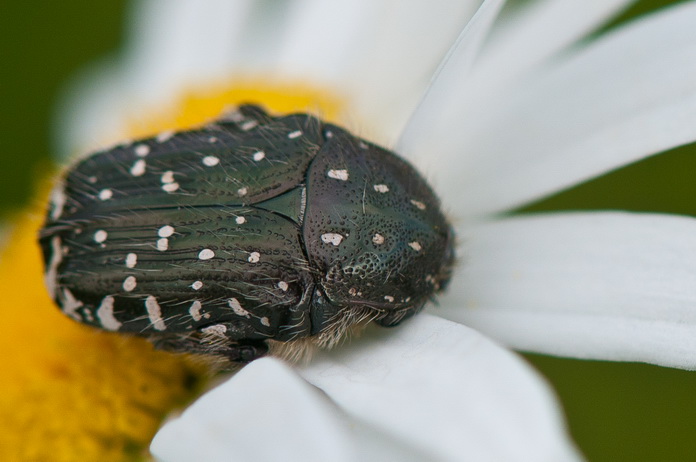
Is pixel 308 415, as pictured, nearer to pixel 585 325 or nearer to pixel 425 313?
pixel 425 313

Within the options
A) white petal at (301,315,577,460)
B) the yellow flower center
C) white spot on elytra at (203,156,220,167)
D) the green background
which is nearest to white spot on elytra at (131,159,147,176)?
white spot on elytra at (203,156,220,167)

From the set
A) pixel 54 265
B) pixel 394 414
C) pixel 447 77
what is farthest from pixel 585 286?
pixel 54 265

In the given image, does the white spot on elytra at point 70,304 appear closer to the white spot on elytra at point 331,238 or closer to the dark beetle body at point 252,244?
the dark beetle body at point 252,244

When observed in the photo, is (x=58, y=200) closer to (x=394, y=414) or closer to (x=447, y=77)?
(x=447, y=77)

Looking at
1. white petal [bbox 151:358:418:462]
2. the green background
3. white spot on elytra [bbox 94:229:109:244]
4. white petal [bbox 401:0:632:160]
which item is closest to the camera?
white petal [bbox 151:358:418:462]

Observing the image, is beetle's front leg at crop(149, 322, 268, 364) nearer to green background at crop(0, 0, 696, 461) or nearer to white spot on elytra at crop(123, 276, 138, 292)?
white spot on elytra at crop(123, 276, 138, 292)

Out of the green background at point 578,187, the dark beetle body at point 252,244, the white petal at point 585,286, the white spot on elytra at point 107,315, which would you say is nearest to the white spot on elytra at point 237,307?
the dark beetle body at point 252,244

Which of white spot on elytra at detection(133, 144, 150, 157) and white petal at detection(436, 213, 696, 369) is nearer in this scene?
white petal at detection(436, 213, 696, 369)
